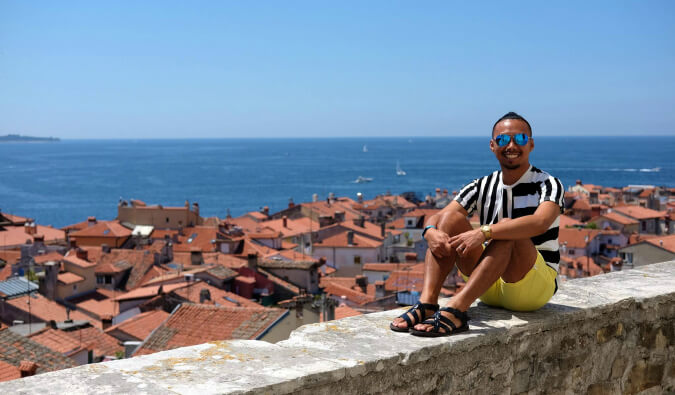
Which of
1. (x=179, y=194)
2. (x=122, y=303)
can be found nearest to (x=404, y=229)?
(x=122, y=303)

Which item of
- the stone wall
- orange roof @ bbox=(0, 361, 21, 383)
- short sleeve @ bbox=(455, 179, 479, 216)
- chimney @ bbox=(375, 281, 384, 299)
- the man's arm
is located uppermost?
short sleeve @ bbox=(455, 179, 479, 216)

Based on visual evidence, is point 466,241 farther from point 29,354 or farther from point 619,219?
point 619,219

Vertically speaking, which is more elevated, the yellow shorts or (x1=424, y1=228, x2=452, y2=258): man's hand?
(x1=424, y1=228, x2=452, y2=258): man's hand

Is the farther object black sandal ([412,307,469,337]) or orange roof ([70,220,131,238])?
orange roof ([70,220,131,238])

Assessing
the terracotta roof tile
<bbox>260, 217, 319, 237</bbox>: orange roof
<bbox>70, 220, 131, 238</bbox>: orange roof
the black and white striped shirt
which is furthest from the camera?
<bbox>260, 217, 319, 237</bbox>: orange roof

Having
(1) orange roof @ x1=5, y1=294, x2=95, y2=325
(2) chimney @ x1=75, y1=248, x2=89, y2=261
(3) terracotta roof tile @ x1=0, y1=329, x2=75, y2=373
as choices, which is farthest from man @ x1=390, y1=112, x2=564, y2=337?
(2) chimney @ x1=75, y1=248, x2=89, y2=261

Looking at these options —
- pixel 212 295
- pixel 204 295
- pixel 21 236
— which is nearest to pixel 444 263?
pixel 204 295

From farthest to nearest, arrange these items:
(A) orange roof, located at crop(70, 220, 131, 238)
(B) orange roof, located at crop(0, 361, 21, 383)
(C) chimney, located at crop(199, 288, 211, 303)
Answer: (A) orange roof, located at crop(70, 220, 131, 238) → (C) chimney, located at crop(199, 288, 211, 303) → (B) orange roof, located at crop(0, 361, 21, 383)

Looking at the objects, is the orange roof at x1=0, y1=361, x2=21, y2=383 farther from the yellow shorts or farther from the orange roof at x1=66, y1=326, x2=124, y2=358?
the yellow shorts

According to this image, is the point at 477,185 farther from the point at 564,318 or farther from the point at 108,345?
the point at 108,345

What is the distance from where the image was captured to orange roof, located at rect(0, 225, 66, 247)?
45.0 meters

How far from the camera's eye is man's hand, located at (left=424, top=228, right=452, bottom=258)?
3611 mm

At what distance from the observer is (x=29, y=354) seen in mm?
15031

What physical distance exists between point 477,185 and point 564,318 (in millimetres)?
799
